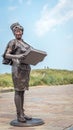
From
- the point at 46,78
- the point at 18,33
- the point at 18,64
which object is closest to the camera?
the point at 18,64

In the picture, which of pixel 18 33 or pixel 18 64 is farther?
pixel 18 33

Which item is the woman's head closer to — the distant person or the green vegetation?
the distant person

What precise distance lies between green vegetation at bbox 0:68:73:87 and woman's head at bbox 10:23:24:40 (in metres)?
14.2

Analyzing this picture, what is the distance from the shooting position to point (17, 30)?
873cm

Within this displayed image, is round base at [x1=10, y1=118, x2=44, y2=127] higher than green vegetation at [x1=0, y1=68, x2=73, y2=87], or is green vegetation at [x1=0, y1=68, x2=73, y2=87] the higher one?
green vegetation at [x1=0, y1=68, x2=73, y2=87]

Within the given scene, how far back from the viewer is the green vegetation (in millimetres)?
23752

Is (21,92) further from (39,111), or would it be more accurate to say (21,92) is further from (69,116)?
(39,111)

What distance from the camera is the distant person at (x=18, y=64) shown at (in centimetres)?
864

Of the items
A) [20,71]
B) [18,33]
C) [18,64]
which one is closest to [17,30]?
[18,33]

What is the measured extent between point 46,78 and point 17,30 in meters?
17.2

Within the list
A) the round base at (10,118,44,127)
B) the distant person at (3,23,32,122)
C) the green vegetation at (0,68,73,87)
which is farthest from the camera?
the green vegetation at (0,68,73,87)

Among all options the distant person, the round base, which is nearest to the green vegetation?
the round base

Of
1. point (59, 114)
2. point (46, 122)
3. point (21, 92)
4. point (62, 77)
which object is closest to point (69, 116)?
point (59, 114)

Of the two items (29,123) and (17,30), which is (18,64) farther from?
(29,123)
